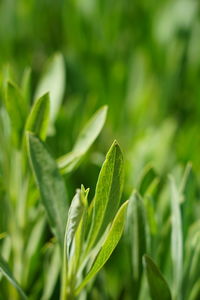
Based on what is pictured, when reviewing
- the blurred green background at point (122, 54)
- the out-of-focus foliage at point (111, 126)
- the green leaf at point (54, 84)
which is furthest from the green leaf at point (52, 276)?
the blurred green background at point (122, 54)

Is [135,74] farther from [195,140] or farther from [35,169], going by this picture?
[35,169]

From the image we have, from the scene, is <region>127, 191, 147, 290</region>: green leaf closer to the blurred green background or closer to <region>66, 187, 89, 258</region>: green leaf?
<region>66, 187, 89, 258</region>: green leaf

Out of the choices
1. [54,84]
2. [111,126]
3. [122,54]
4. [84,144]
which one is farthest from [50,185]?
[122,54]

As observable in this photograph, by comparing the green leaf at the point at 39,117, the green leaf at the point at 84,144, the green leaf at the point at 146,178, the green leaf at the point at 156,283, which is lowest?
the green leaf at the point at 156,283

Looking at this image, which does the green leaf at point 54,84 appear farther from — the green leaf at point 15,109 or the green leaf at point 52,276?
the green leaf at point 52,276

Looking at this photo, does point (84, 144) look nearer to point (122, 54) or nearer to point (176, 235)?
point (176, 235)

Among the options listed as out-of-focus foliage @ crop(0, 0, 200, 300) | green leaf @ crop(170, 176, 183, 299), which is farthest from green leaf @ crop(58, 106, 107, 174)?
green leaf @ crop(170, 176, 183, 299)

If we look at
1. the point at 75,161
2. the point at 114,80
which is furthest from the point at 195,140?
the point at 75,161
